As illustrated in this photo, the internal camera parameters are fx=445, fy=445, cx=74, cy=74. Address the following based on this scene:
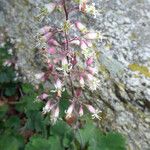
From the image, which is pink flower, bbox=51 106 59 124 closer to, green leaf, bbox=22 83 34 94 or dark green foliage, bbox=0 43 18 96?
green leaf, bbox=22 83 34 94

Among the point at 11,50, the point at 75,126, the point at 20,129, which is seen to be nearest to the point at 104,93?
the point at 75,126

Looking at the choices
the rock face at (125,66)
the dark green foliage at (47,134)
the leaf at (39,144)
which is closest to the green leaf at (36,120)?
the dark green foliage at (47,134)

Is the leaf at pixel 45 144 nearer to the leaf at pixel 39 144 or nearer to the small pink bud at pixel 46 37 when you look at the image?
the leaf at pixel 39 144

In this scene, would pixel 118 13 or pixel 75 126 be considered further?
pixel 118 13

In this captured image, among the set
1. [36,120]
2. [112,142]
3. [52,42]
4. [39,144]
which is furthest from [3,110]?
[52,42]

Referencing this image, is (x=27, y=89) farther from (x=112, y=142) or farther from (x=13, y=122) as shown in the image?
(x=112, y=142)

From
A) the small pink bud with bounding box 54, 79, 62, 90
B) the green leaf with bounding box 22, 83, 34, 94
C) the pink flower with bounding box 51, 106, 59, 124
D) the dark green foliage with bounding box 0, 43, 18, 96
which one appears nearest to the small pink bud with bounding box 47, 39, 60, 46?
the small pink bud with bounding box 54, 79, 62, 90

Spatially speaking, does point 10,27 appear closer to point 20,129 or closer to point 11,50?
point 11,50

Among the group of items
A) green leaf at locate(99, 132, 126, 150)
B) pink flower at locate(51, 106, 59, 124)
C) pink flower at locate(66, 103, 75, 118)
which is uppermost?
pink flower at locate(66, 103, 75, 118)
